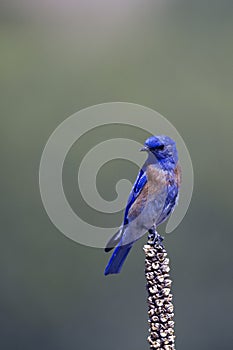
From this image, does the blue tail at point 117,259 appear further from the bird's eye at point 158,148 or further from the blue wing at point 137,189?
the bird's eye at point 158,148

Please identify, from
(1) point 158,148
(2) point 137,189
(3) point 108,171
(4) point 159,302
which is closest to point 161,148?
(1) point 158,148

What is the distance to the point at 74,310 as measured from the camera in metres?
3.89

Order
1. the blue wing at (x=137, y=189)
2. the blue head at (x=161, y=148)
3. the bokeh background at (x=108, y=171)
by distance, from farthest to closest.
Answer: the bokeh background at (x=108, y=171) → the blue wing at (x=137, y=189) → the blue head at (x=161, y=148)

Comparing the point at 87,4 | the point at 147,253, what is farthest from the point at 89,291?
the point at 147,253

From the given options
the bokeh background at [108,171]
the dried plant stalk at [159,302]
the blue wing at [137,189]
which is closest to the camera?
the dried plant stalk at [159,302]

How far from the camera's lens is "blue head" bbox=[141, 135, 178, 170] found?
149 cm

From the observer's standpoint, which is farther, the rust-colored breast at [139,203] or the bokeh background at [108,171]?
the bokeh background at [108,171]

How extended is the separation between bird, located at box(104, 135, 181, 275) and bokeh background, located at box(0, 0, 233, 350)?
2.02 metres

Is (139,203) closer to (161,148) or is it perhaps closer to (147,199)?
(147,199)

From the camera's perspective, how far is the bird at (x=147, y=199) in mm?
1560

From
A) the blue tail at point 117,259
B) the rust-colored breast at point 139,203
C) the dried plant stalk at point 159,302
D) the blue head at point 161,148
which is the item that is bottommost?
the dried plant stalk at point 159,302

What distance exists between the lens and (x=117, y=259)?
5.19 feet

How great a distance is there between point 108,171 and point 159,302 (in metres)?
2.63

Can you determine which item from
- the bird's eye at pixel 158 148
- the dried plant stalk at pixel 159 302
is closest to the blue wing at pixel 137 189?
the bird's eye at pixel 158 148
